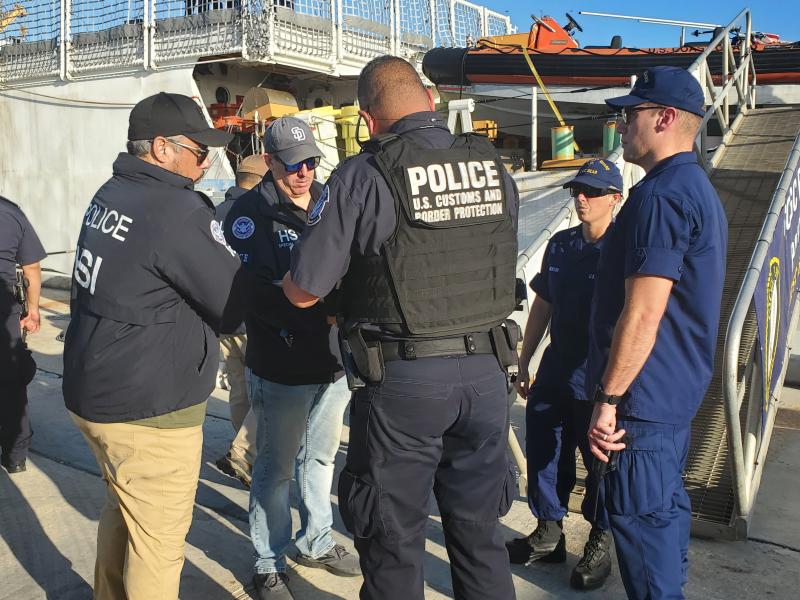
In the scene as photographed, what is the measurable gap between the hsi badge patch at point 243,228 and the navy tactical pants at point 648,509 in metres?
1.56

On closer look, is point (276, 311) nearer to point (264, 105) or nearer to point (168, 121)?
point (168, 121)

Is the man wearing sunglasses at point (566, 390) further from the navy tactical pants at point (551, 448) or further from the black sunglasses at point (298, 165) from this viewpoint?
the black sunglasses at point (298, 165)

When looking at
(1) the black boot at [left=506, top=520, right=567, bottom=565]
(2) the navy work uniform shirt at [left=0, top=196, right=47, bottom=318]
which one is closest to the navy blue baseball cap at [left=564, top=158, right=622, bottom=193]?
(1) the black boot at [left=506, top=520, right=567, bottom=565]

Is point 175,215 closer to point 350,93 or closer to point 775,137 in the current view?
point 775,137

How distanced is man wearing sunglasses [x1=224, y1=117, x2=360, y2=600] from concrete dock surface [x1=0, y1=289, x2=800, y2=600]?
0.28m

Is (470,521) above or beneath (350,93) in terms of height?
beneath

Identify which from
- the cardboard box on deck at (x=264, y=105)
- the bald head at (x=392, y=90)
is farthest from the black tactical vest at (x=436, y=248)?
the cardboard box on deck at (x=264, y=105)

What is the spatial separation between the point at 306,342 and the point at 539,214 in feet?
16.6

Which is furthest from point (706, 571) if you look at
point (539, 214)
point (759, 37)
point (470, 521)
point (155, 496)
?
point (759, 37)

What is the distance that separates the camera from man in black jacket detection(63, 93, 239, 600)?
2.23 metres

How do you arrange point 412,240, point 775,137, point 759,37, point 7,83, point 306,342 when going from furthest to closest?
point 7,83 < point 759,37 < point 775,137 < point 306,342 < point 412,240

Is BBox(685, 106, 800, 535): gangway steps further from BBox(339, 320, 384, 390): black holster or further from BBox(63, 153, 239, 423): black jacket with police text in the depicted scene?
BBox(63, 153, 239, 423): black jacket with police text

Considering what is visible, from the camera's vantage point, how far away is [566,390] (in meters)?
3.10

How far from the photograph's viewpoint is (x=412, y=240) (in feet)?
7.04
